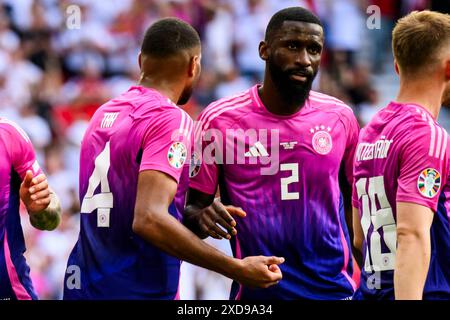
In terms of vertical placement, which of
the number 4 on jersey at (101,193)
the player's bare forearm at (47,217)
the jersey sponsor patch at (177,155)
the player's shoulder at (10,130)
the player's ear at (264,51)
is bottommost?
the player's bare forearm at (47,217)

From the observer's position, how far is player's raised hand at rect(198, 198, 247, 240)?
5625mm

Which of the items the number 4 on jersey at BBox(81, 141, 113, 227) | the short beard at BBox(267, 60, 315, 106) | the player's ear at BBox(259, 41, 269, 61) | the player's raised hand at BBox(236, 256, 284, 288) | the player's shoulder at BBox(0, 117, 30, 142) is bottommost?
the player's raised hand at BBox(236, 256, 284, 288)

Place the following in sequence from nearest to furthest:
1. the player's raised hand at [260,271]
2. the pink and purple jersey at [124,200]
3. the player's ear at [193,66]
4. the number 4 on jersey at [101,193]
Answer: the player's raised hand at [260,271], the pink and purple jersey at [124,200], the number 4 on jersey at [101,193], the player's ear at [193,66]

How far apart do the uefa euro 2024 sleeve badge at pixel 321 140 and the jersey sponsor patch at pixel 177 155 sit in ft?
3.06

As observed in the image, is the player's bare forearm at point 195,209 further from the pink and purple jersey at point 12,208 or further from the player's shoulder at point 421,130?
the player's shoulder at point 421,130

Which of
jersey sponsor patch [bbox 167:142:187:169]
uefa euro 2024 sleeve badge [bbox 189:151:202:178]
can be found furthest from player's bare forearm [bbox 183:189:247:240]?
jersey sponsor patch [bbox 167:142:187:169]

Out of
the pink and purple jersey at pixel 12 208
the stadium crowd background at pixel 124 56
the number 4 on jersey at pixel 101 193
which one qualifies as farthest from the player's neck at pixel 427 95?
the stadium crowd background at pixel 124 56

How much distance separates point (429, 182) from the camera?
502 centimetres

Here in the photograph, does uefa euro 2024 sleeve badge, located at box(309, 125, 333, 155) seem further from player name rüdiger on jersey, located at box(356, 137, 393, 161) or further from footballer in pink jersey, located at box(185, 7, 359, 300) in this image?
player name rüdiger on jersey, located at box(356, 137, 393, 161)

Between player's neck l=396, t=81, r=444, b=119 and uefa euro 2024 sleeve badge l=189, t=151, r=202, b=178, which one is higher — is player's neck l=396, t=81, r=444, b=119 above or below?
above

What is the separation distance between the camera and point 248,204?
6059 mm

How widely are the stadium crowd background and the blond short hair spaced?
7203 millimetres

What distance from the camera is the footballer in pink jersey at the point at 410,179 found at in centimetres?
495
